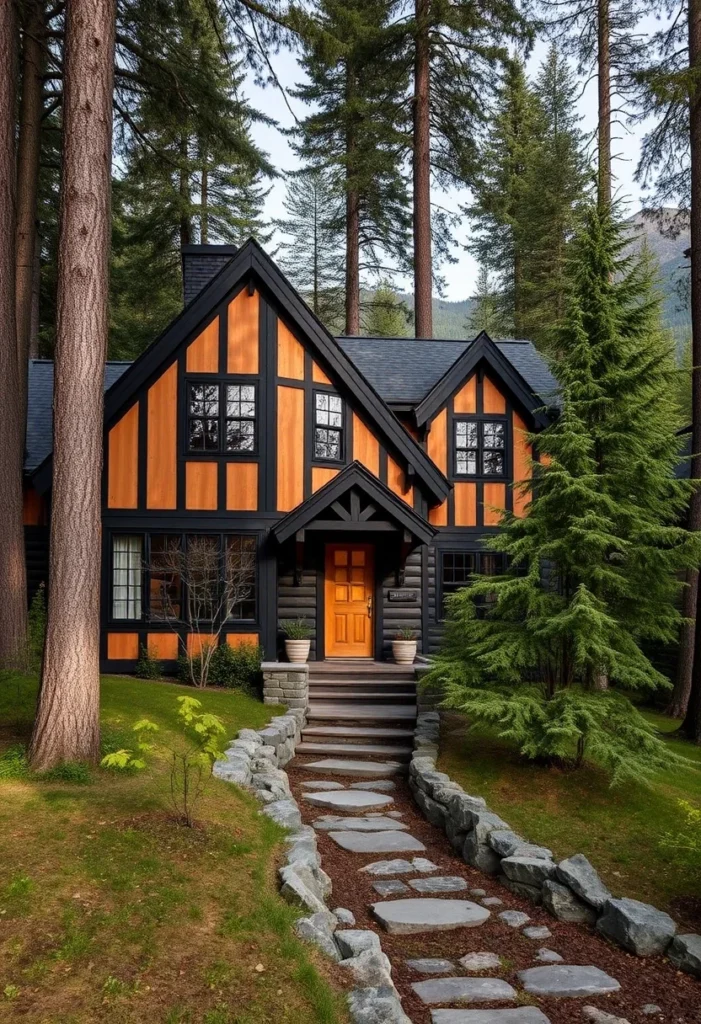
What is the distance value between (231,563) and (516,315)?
2124 cm

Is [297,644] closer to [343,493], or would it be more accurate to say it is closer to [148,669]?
[148,669]

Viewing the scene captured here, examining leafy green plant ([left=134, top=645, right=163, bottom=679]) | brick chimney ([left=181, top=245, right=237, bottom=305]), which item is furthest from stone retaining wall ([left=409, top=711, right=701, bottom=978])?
brick chimney ([left=181, top=245, right=237, bottom=305])

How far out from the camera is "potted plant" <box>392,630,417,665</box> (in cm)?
1464

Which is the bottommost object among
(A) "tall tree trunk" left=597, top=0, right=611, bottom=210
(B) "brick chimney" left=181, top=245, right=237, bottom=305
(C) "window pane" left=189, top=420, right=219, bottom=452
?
(C) "window pane" left=189, top=420, right=219, bottom=452

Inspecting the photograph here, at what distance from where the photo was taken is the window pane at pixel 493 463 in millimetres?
16984

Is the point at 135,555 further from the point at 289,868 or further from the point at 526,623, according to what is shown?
the point at 289,868

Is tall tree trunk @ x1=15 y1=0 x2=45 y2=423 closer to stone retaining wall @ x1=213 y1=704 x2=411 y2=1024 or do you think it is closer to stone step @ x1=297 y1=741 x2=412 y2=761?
stone step @ x1=297 y1=741 x2=412 y2=761

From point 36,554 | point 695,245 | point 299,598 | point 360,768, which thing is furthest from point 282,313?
point 360,768

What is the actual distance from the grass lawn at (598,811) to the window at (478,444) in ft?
24.6

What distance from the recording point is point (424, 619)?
612 inches

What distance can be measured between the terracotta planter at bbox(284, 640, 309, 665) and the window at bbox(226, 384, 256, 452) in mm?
Answer: 3616

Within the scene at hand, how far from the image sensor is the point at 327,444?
Result: 49.8 feet

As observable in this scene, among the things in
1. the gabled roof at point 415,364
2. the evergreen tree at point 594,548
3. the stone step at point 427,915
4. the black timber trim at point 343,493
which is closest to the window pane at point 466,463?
the gabled roof at point 415,364

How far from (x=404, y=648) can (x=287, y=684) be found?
2.81 metres
